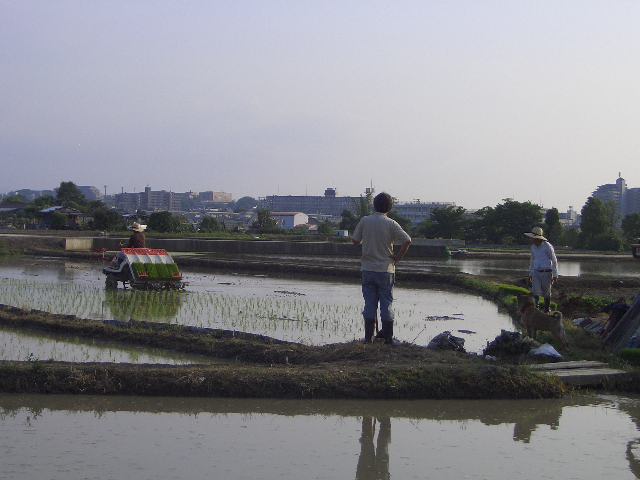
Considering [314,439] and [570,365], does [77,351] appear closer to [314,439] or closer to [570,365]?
[314,439]

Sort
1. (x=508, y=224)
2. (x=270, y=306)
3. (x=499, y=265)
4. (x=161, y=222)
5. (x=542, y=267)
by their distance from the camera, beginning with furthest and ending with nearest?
(x=161, y=222) < (x=508, y=224) < (x=499, y=265) < (x=270, y=306) < (x=542, y=267)

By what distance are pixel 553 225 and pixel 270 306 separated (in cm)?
3614

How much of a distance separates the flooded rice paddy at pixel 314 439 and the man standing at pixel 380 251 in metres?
1.44

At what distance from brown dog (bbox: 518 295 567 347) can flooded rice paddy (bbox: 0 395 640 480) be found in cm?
182

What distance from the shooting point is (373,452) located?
14.5 feet

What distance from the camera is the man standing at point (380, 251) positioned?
6848 millimetres

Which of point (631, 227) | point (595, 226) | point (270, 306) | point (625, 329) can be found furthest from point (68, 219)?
point (625, 329)

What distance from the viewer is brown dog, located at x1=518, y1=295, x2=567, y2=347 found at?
7676 mm

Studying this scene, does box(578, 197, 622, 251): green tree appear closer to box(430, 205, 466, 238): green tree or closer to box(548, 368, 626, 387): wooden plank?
box(430, 205, 466, 238): green tree

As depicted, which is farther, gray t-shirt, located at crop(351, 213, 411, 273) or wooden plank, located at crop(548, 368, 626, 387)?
gray t-shirt, located at crop(351, 213, 411, 273)

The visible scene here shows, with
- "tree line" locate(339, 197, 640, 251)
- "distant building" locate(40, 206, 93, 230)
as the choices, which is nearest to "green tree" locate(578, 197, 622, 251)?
"tree line" locate(339, 197, 640, 251)

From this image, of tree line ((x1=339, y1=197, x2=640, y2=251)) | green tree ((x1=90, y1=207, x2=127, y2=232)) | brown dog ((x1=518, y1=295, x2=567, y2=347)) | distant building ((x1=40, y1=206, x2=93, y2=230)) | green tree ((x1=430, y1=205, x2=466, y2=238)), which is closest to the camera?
brown dog ((x1=518, y1=295, x2=567, y2=347))

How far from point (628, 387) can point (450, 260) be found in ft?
78.5

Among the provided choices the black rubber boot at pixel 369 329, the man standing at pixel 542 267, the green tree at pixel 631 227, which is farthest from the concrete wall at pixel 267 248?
the black rubber boot at pixel 369 329
